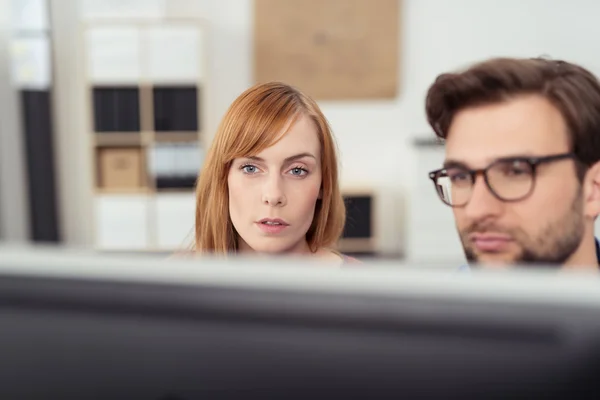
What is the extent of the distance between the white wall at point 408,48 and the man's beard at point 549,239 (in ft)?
10.6

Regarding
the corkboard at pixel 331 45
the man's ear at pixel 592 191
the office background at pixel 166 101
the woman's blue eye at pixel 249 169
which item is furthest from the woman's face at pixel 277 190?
the corkboard at pixel 331 45

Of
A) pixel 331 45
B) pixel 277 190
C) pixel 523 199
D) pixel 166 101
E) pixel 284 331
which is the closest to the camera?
pixel 284 331

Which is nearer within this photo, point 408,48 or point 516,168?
point 516,168

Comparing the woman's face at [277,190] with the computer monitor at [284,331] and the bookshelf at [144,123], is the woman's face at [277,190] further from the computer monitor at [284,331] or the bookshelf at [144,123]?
the bookshelf at [144,123]

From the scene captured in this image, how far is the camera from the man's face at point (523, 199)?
651 mm

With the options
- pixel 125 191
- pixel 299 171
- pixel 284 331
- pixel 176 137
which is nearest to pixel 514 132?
pixel 299 171

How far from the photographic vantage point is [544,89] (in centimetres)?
69

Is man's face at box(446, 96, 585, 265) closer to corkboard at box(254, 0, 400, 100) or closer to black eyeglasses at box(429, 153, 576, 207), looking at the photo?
black eyeglasses at box(429, 153, 576, 207)

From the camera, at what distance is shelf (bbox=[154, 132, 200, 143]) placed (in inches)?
150

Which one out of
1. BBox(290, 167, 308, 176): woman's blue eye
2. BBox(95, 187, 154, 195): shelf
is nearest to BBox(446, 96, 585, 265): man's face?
BBox(290, 167, 308, 176): woman's blue eye

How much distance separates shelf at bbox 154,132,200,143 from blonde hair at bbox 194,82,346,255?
9.71 feet

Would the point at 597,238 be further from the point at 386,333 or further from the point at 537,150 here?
the point at 386,333

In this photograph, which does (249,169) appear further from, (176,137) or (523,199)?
(176,137)

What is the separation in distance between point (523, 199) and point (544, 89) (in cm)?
15
